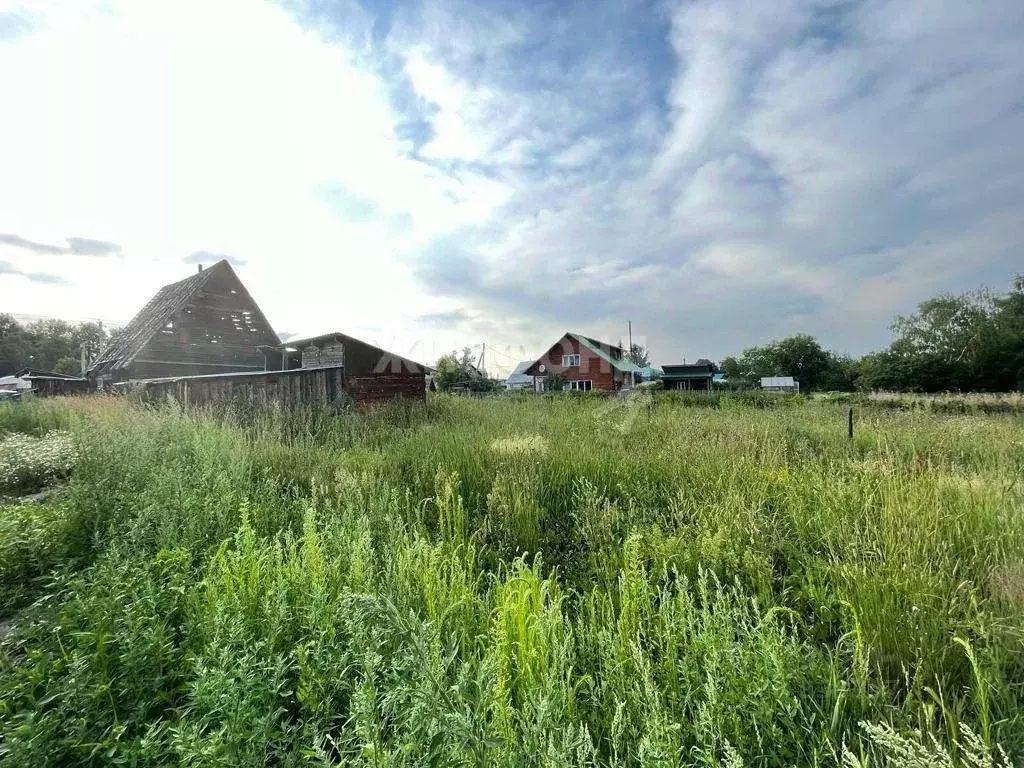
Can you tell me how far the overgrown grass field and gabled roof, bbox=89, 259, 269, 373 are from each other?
15.9 metres

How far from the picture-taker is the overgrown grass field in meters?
1.30

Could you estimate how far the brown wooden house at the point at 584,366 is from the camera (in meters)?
35.0

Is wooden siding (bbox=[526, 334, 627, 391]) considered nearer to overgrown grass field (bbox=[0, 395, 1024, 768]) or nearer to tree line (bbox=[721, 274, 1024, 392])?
tree line (bbox=[721, 274, 1024, 392])

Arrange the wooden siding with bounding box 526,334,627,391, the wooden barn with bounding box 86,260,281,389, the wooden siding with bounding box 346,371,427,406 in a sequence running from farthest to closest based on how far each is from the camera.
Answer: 1. the wooden siding with bounding box 526,334,627,391
2. the wooden barn with bounding box 86,260,281,389
3. the wooden siding with bounding box 346,371,427,406

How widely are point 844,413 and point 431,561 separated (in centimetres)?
1370

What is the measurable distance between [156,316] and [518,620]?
75.6 ft

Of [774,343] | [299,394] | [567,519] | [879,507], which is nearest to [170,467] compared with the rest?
[567,519]

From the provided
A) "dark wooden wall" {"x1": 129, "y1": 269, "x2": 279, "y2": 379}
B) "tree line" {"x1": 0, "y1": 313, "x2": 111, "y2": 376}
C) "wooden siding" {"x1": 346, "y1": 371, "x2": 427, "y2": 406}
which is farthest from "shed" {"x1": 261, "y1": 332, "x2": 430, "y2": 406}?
"tree line" {"x1": 0, "y1": 313, "x2": 111, "y2": 376}

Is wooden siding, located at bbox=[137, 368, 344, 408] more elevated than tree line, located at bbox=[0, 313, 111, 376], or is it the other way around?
tree line, located at bbox=[0, 313, 111, 376]

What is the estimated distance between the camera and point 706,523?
3.03 m

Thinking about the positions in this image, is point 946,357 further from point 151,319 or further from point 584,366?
point 151,319

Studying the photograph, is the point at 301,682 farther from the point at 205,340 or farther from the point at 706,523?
the point at 205,340

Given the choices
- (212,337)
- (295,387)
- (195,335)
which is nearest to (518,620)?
(295,387)

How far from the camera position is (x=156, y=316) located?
59.7 ft
